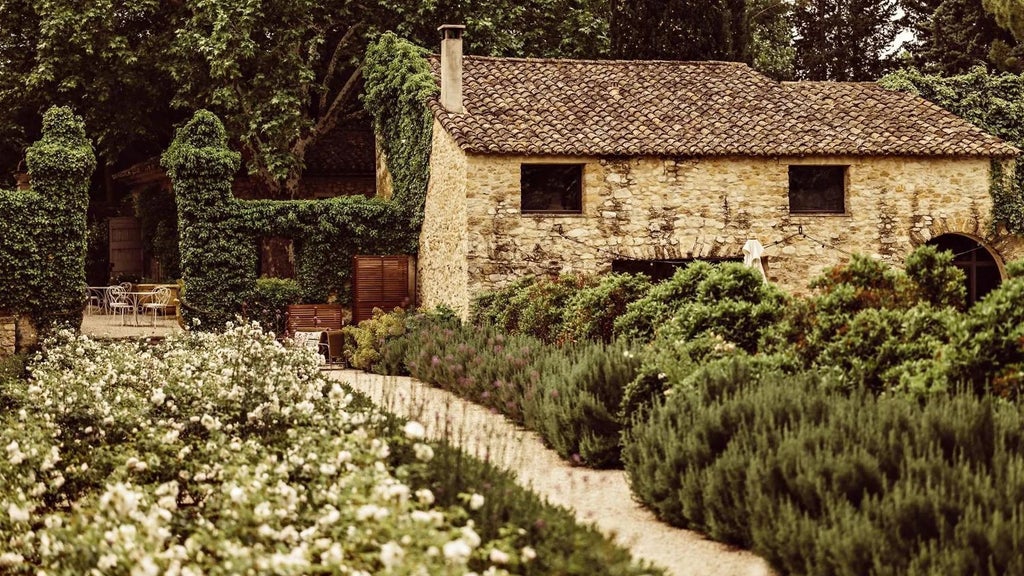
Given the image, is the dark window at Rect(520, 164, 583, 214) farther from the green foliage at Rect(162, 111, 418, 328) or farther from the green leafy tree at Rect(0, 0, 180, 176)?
the green leafy tree at Rect(0, 0, 180, 176)

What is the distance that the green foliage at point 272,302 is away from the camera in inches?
990

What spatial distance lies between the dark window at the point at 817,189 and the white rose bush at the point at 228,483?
14.2 metres

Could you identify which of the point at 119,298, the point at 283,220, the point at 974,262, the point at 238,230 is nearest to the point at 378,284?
the point at 283,220

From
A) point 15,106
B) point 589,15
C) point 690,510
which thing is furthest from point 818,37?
point 690,510

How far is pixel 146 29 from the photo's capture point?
2998 cm

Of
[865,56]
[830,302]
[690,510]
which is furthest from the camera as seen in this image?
[865,56]

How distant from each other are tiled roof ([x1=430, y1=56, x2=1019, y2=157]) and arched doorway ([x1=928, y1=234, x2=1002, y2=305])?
1.94 meters

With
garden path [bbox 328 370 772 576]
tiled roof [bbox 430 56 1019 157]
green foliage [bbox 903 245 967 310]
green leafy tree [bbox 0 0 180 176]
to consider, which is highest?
green leafy tree [bbox 0 0 180 176]

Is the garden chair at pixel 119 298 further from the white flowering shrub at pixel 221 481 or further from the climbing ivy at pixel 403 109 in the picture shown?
the white flowering shrub at pixel 221 481

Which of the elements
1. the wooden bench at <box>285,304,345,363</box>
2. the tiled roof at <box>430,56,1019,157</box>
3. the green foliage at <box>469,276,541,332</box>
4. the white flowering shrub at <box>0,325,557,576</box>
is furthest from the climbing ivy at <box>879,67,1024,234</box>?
the white flowering shrub at <box>0,325,557,576</box>

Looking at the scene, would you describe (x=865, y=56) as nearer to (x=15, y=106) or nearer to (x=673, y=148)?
(x=673, y=148)

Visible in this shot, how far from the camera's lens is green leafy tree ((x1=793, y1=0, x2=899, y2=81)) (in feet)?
130

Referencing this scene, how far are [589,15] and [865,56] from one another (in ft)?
44.0

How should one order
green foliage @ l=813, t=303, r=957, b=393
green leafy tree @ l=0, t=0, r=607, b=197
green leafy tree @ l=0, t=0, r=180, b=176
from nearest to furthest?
green foliage @ l=813, t=303, r=957, b=393 → green leafy tree @ l=0, t=0, r=607, b=197 → green leafy tree @ l=0, t=0, r=180, b=176
